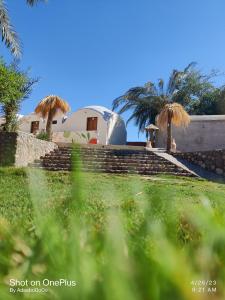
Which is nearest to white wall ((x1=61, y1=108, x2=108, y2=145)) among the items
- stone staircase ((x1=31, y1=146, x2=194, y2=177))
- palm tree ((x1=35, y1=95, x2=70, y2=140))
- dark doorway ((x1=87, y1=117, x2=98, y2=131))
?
dark doorway ((x1=87, y1=117, x2=98, y2=131))

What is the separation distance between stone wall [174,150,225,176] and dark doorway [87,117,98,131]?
433 inches

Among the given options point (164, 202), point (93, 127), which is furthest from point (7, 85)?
point (164, 202)

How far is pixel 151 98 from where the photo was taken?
31.8 m

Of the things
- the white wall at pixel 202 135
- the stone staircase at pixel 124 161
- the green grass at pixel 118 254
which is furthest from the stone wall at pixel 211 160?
the green grass at pixel 118 254

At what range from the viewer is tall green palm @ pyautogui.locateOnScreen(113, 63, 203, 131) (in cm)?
3206

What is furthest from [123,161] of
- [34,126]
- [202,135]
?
[34,126]

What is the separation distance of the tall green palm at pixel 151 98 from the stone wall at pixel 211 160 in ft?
43.7

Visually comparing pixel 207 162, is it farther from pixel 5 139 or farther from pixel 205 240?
pixel 205 240

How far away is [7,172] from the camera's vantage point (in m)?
11.1

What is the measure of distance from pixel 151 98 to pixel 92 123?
5820 mm

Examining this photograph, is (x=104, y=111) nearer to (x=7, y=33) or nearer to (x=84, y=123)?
(x=84, y=123)

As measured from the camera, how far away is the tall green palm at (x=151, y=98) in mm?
32062

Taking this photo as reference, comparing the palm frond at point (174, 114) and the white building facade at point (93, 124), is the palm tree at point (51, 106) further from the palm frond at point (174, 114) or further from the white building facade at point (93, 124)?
the palm frond at point (174, 114)

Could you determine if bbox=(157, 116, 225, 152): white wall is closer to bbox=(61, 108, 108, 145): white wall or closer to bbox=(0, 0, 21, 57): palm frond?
bbox=(61, 108, 108, 145): white wall
